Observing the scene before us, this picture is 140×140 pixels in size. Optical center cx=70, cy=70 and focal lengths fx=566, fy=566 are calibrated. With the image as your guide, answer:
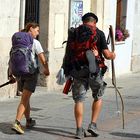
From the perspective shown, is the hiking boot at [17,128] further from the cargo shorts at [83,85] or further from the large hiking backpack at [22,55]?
the cargo shorts at [83,85]

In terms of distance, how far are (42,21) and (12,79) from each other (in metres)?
4.58

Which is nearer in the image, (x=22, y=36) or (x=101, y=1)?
(x=22, y=36)

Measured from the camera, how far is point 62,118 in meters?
9.69

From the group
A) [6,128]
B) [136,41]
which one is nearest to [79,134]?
[6,128]

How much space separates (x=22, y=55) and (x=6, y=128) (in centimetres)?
120

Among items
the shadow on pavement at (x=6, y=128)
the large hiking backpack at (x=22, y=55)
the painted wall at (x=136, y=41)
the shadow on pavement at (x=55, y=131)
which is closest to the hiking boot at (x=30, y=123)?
the shadow on pavement at (x=55, y=131)

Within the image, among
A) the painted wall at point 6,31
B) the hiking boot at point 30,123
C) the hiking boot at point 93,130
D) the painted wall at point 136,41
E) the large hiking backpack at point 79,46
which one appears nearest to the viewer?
the large hiking backpack at point 79,46

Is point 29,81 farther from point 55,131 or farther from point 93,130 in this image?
point 93,130

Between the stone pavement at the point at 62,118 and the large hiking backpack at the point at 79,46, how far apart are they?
109 centimetres

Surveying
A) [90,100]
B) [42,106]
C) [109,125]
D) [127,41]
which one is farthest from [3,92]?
[127,41]

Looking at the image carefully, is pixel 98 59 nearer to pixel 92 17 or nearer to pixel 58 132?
pixel 92 17

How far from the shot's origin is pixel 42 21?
12.8 meters

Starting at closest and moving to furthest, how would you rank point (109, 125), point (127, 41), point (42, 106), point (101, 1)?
point (109, 125)
point (42, 106)
point (101, 1)
point (127, 41)

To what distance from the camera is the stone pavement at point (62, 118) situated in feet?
27.2
